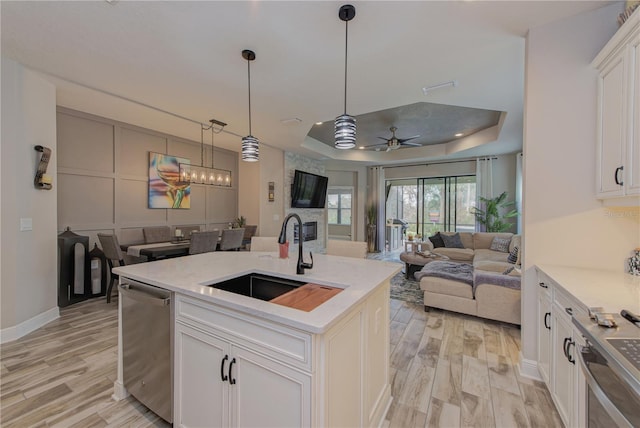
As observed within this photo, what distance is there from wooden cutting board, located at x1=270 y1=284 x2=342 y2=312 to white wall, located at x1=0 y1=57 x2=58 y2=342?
10.9ft

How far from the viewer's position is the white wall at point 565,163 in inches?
75.5

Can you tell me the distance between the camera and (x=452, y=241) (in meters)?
6.20

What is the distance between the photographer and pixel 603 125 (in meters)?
1.81

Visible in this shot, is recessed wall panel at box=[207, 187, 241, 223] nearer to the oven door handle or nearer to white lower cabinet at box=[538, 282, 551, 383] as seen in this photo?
white lower cabinet at box=[538, 282, 551, 383]

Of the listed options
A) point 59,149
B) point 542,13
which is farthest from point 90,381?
point 542,13

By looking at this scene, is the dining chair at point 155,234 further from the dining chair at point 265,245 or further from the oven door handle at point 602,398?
the oven door handle at point 602,398

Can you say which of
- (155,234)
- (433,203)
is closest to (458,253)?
(433,203)

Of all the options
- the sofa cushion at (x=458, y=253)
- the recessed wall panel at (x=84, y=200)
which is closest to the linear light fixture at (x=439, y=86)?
the sofa cushion at (x=458, y=253)

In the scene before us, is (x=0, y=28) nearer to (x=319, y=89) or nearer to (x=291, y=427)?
(x=319, y=89)

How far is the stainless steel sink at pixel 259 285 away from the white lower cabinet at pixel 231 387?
44cm

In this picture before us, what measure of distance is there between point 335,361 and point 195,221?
5.33 metres

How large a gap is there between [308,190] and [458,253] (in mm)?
3929

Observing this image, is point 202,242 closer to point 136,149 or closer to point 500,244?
point 136,149

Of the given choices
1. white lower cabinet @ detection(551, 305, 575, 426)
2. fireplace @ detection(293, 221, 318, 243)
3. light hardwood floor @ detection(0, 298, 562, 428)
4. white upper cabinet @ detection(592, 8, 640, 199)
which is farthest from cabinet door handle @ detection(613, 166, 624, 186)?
fireplace @ detection(293, 221, 318, 243)
